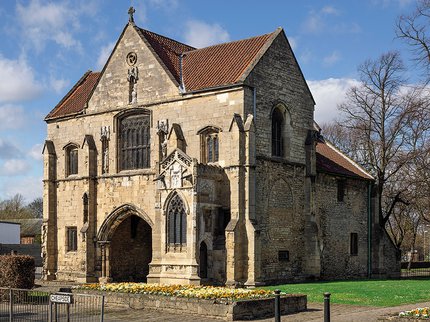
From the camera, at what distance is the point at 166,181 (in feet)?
101

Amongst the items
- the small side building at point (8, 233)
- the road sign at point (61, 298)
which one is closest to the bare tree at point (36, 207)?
the small side building at point (8, 233)

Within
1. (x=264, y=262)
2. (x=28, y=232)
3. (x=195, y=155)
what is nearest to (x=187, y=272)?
(x=264, y=262)

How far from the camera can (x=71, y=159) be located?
3878 centimetres

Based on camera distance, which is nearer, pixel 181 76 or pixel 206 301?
pixel 206 301

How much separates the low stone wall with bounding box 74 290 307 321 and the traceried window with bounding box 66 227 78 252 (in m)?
15.2

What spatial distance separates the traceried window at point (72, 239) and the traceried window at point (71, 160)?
3294 millimetres

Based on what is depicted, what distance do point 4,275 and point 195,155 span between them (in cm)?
1048

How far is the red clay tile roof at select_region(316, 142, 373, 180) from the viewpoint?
123 ft

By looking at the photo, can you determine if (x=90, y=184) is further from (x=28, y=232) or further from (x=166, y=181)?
(x=28, y=232)

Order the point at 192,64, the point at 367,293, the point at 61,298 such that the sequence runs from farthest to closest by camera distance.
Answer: the point at 192,64 < the point at 367,293 < the point at 61,298

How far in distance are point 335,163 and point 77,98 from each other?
16319 millimetres

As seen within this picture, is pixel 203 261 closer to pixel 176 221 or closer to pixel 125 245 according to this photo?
pixel 176 221

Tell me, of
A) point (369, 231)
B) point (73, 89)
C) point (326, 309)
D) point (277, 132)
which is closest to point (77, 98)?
point (73, 89)

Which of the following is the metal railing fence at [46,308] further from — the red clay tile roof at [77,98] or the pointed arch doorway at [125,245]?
the red clay tile roof at [77,98]
